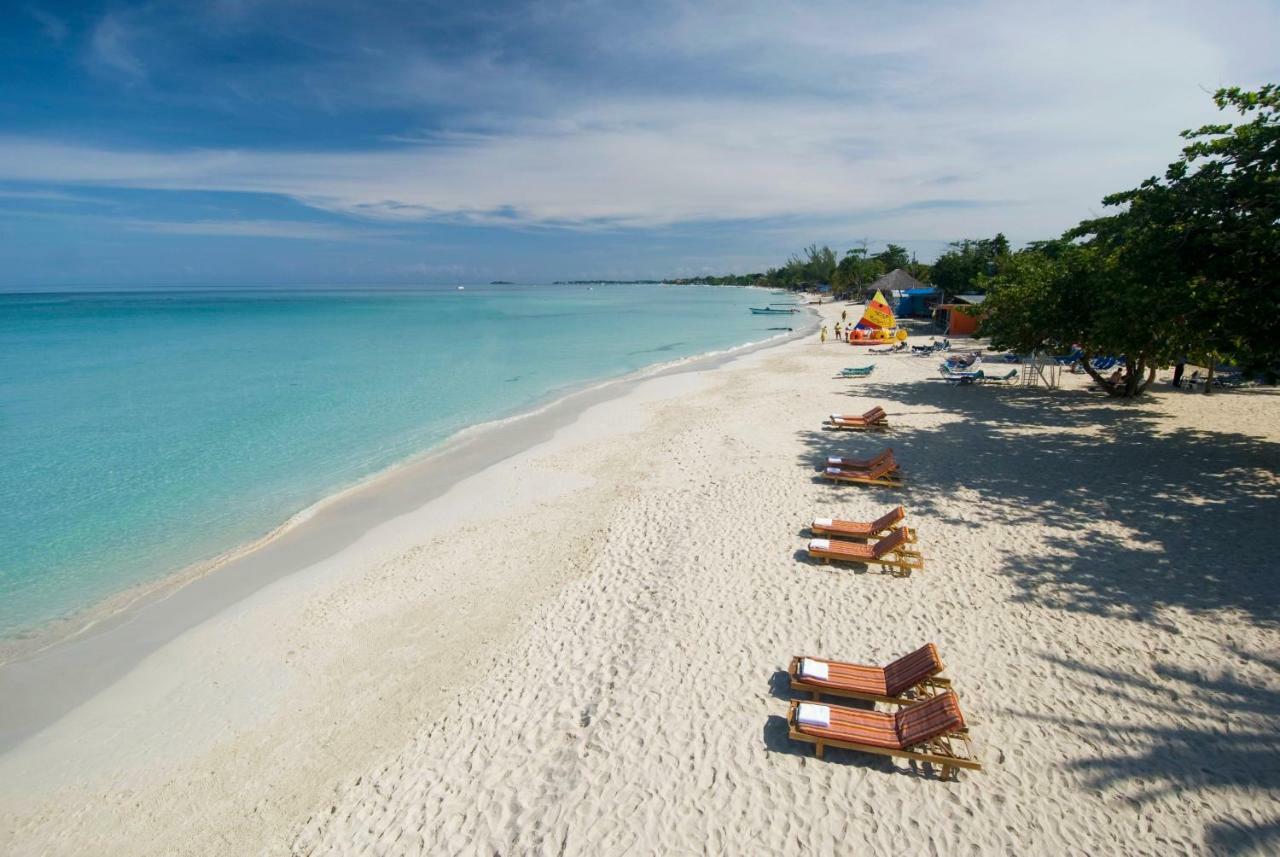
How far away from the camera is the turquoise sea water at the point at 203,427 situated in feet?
34.8

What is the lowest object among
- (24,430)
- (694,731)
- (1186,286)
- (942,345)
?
(24,430)

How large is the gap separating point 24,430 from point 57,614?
16311 millimetres

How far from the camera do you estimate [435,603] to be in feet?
26.5

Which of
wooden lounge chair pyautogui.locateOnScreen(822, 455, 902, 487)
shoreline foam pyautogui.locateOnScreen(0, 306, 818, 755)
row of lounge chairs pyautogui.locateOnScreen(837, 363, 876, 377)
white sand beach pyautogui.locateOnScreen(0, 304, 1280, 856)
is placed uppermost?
row of lounge chairs pyautogui.locateOnScreen(837, 363, 876, 377)

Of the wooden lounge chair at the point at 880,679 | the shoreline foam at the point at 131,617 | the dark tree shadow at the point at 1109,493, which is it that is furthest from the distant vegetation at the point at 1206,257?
the shoreline foam at the point at 131,617

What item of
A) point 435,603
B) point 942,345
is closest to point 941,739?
point 435,603

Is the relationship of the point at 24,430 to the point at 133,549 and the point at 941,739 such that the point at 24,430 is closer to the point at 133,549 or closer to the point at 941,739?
the point at 133,549

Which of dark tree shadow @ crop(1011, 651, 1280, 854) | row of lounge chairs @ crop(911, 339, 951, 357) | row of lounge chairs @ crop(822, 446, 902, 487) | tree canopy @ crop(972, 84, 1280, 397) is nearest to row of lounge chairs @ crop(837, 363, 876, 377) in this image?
row of lounge chairs @ crop(911, 339, 951, 357)

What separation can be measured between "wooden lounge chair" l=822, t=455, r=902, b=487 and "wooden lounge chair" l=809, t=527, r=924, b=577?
2685mm

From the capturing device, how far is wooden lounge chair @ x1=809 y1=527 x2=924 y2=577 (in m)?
7.80

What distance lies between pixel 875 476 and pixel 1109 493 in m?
3.65

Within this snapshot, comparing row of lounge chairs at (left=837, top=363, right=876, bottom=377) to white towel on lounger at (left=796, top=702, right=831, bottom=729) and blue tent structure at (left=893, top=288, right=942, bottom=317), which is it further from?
blue tent structure at (left=893, top=288, right=942, bottom=317)

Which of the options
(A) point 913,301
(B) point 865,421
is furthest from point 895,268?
(B) point 865,421

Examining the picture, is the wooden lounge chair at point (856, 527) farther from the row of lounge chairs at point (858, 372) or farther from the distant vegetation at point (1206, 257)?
the row of lounge chairs at point (858, 372)
